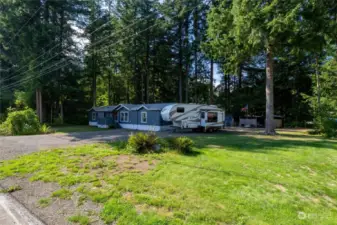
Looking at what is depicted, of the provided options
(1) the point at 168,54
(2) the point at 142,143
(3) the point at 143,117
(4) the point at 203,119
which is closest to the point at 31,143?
(2) the point at 142,143

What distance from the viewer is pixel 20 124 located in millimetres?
15133

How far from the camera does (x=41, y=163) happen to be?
582 cm

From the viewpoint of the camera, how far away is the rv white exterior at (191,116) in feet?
55.0

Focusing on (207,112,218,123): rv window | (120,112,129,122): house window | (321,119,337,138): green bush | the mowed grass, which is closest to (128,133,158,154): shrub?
the mowed grass

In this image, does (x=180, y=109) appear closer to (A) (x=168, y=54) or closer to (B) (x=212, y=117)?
(B) (x=212, y=117)

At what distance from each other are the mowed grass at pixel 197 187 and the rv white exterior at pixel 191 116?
10.1m

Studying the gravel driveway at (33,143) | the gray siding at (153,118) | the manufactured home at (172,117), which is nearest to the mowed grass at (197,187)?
the gravel driveway at (33,143)

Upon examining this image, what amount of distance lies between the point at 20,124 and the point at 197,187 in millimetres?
16001

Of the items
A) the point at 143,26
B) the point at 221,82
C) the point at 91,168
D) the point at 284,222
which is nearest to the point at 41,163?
the point at 91,168

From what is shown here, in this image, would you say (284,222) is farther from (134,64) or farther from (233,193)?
(134,64)

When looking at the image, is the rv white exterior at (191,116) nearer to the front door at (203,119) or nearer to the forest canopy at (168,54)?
the front door at (203,119)

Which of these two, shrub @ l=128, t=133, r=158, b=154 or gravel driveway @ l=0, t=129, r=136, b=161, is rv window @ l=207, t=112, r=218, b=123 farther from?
shrub @ l=128, t=133, r=158, b=154

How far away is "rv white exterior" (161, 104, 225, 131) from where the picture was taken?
55.0 ft

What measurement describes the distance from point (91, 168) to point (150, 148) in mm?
2455
